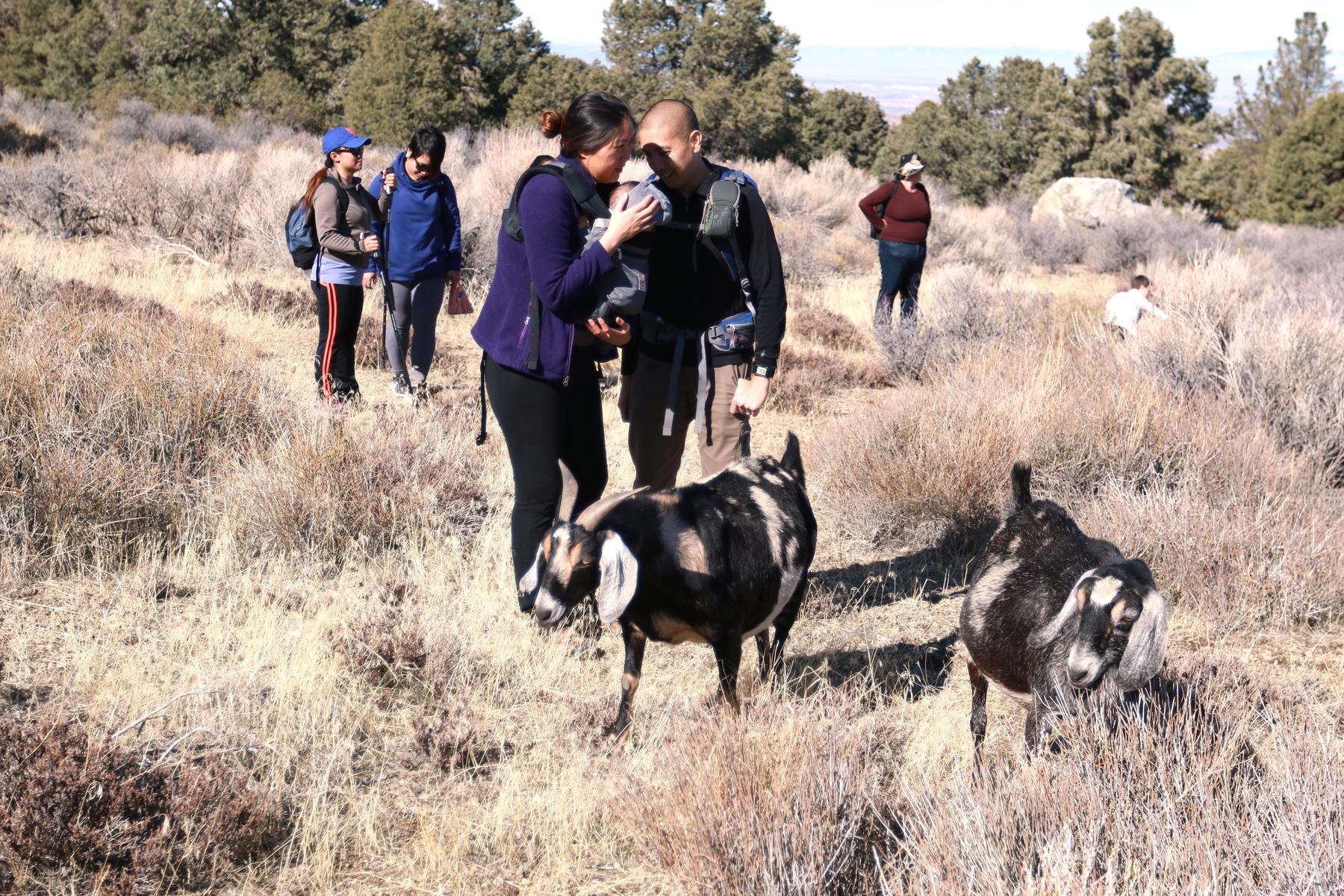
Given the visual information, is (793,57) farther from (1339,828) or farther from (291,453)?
(1339,828)

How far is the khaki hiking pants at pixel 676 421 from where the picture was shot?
410cm

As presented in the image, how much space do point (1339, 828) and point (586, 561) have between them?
1.82 metres

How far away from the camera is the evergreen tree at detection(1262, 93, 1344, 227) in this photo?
2428cm

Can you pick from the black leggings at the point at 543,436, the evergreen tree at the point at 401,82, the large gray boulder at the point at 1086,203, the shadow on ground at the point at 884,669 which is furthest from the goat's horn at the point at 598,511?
the evergreen tree at the point at 401,82

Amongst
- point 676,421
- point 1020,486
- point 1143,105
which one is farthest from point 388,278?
point 1143,105

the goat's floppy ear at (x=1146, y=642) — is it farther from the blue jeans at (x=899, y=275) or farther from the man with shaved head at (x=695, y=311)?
the blue jeans at (x=899, y=275)

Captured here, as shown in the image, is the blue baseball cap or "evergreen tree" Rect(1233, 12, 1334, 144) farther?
"evergreen tree" Rect(1233, 12, 1334, 144)

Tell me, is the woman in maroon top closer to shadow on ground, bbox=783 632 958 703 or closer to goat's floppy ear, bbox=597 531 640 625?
shadow on ground, bbox=783 632 958 703

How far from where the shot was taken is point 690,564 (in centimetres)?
305

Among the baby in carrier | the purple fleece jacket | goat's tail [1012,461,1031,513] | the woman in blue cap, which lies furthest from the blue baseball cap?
goat's tail [1012,461,1031,513]

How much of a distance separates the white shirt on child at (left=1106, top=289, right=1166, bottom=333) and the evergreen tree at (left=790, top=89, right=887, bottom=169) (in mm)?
27526

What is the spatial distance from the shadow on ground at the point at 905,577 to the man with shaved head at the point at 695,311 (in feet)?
3.61

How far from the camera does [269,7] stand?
29.9 meters

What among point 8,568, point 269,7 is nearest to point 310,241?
point 8,568
